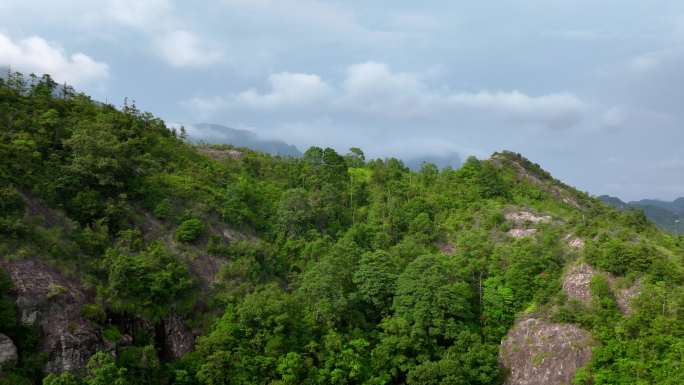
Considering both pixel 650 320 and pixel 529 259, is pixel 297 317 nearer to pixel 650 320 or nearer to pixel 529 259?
pixel 529 259

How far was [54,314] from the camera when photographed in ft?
90.4

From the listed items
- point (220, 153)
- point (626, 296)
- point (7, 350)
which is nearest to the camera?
point (7, 350)

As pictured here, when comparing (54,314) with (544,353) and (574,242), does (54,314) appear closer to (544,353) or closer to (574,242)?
(544,353)

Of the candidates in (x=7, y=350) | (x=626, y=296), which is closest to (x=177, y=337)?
(x=7, y=350)

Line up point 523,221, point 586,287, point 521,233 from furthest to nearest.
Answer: point 523,221 → point 521,233 → point 586,287

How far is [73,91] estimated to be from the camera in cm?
5462

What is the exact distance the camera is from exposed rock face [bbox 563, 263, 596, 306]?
1309 inches

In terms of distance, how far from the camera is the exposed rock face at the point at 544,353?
99.6 feet

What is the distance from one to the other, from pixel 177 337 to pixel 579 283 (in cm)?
2893

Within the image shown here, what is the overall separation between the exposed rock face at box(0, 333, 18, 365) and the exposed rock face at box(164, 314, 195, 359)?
9344mm

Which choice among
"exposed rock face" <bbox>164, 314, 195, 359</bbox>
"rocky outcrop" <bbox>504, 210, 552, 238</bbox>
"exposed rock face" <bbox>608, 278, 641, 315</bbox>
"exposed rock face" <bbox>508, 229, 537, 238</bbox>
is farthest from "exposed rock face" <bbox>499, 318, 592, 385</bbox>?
"exposed rock face" <bbox>164, 314, 195, 359</bbox>

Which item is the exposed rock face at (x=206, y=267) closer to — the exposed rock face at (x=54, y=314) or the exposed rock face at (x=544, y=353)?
the exposed rock face at (x=54, y=314)

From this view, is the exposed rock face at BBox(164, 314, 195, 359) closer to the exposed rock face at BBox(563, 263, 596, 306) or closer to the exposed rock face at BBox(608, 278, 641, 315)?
the exposed rock face at BBox(563, 263, 596, 306)

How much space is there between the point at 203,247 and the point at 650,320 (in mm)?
32742
